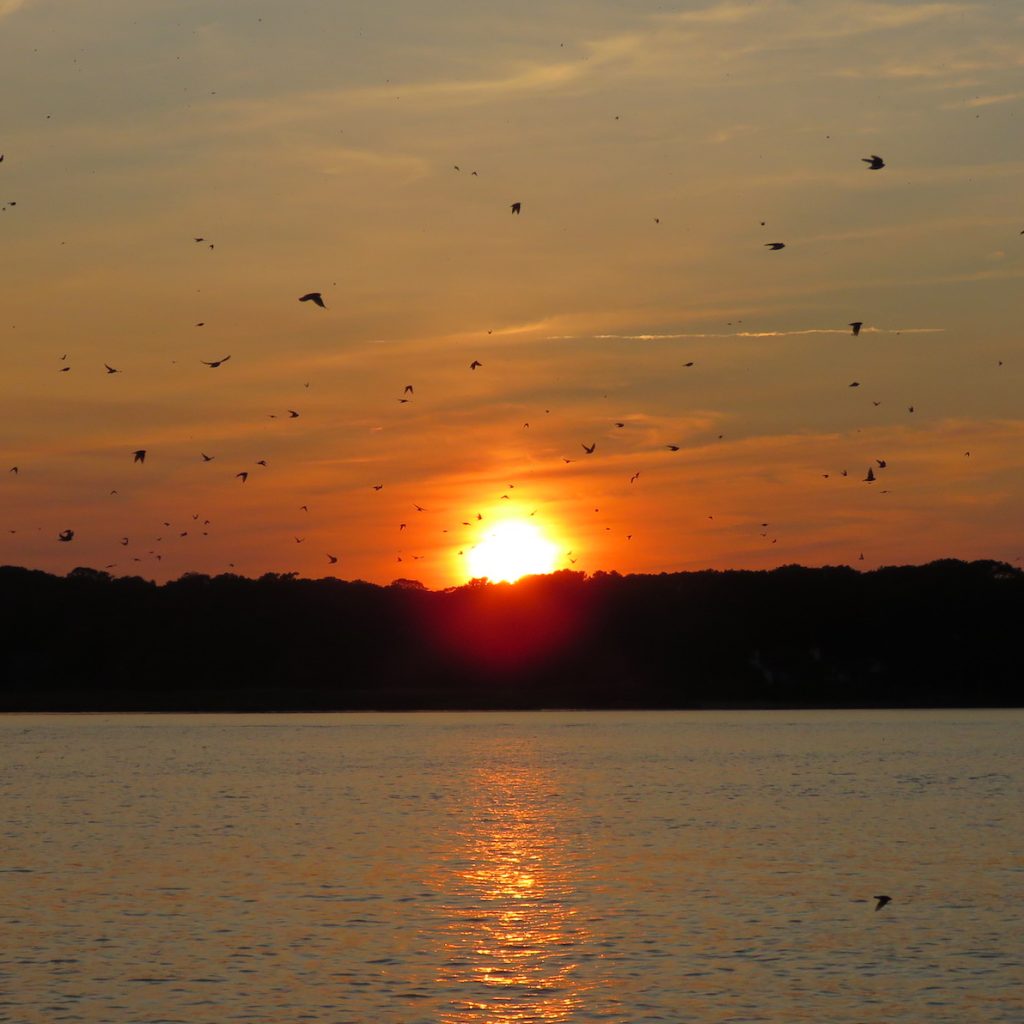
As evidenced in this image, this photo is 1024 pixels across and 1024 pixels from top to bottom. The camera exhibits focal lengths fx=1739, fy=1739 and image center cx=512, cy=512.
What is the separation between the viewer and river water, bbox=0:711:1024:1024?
3038cm

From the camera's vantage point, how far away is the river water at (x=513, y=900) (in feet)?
99.7

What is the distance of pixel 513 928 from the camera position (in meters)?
38.1

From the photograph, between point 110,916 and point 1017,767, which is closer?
point 110,916

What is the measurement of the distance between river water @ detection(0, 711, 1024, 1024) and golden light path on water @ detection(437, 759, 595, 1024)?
0.11 m

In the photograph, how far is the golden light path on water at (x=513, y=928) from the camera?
29797 mm

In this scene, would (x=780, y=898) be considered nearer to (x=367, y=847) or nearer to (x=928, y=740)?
(x=367, y=847)

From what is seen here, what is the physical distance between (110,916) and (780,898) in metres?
16.1

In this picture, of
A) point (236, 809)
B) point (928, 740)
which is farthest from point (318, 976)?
point (928, 740)

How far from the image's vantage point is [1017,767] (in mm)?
105250

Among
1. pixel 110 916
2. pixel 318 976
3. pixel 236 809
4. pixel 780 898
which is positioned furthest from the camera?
pixel 236 809

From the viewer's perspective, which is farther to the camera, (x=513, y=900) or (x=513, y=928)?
(x=513, y=900)

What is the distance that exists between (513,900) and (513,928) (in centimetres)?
477

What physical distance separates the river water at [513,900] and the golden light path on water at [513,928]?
109 mm

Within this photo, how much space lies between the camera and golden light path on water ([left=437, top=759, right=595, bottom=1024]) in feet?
97.8
